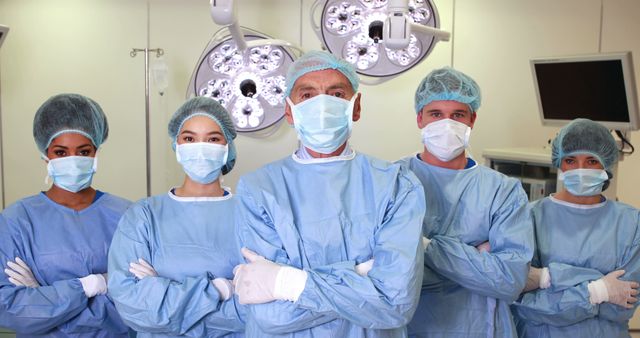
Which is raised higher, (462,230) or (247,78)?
(247,78)

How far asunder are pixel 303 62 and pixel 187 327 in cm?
76

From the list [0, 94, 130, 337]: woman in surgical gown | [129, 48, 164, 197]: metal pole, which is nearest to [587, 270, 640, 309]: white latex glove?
[0, 94, 130, 337]: woman in surgical gown

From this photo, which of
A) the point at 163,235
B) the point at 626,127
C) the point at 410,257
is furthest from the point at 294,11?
the point at 410,257

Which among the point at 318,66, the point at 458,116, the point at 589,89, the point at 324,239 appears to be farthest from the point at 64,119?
the point at 589,89

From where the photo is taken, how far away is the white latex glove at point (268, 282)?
4.45 feet

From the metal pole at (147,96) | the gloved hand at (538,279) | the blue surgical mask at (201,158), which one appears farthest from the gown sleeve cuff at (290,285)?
the metal pole at (147,96)

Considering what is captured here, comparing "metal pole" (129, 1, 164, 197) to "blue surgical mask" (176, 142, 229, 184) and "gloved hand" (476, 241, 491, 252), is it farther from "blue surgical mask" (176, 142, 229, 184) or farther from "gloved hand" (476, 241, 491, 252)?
"gloved hand" (476, 241, 491, 252)

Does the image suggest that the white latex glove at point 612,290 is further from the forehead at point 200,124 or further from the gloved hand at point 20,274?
the gloved hand at point 20,274

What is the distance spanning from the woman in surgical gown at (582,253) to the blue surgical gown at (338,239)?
72cm

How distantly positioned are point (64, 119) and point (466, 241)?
126cm

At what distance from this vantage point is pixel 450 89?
1.88 metres

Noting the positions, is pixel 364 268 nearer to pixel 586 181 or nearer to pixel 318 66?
pixel 318 66

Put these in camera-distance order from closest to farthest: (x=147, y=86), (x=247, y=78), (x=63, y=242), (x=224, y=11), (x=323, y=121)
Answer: (x=323, y=121) < (x=63, y=242) < (x=224, y=11) < (x=247, y=78) < (x=147, y=86)

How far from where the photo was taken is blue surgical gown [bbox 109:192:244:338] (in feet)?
5.35
